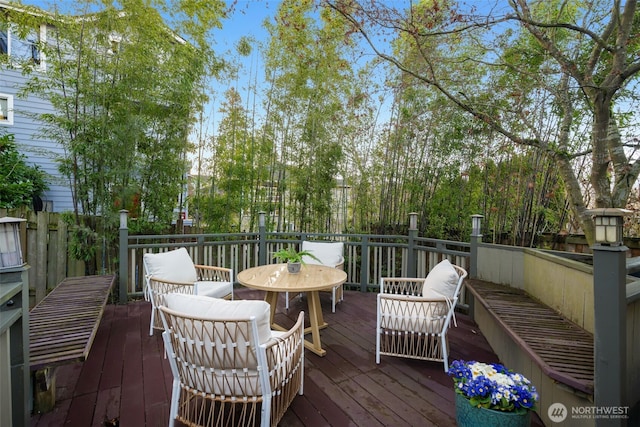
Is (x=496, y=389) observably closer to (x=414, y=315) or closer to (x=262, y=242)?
(x=414, y=315)

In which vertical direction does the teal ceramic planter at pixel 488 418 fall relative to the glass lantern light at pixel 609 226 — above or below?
below

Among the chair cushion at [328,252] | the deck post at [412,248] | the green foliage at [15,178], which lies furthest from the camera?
the green foliage at [15,178]

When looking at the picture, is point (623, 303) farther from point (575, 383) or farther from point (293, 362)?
point (293, 362)

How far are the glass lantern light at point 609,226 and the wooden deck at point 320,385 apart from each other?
1.30m

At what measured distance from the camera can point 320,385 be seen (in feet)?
6.77

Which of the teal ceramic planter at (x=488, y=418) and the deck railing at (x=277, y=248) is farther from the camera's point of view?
the deck railing at (x=277, y=248)

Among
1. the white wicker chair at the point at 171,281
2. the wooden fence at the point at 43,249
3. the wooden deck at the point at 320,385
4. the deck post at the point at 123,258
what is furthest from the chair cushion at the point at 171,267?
the wooden fence at the point at 43,249

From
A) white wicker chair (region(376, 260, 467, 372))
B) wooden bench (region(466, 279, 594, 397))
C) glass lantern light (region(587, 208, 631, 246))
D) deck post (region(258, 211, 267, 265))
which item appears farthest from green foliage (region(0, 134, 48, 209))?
glass lantern light (region(587, 208, 631, 246))

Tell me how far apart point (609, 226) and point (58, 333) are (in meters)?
3.20

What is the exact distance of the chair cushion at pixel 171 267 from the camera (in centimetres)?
297

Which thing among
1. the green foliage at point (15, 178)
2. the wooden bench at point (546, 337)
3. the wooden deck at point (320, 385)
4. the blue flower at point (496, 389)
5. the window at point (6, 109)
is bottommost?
the wooden deck at point (320, 385)

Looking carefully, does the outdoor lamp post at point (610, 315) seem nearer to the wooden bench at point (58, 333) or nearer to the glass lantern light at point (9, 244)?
the wooden bench at point (58, 333)

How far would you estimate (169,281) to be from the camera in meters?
2.81

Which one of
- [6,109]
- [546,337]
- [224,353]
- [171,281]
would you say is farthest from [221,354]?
[6,109]
